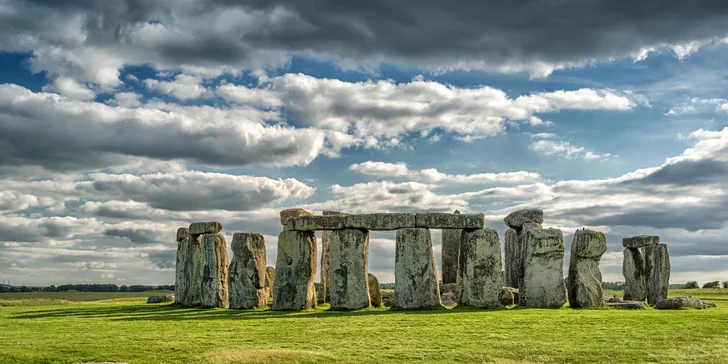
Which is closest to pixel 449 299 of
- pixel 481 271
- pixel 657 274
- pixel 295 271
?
pixel 481 271

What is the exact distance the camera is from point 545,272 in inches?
949

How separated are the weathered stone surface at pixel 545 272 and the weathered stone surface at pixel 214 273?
36.5 ft

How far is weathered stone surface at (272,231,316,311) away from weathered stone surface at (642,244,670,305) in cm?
1472

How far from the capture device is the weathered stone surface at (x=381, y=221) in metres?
24.0

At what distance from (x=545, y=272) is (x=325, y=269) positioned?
10313mm

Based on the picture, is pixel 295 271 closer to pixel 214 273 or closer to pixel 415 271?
pixel 214 273

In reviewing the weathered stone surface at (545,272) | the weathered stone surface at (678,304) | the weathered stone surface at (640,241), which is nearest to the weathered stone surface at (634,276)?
the weathered stone surface at (640,241)

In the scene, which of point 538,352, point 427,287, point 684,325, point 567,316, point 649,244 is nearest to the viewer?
point 538,352

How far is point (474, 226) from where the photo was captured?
24.5 metres

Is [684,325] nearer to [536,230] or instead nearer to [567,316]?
[567,316]

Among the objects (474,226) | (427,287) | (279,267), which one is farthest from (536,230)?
(279,267)

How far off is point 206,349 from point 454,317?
25.6 feet

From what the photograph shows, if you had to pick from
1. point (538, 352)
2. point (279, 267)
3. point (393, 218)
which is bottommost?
point (538, 352)

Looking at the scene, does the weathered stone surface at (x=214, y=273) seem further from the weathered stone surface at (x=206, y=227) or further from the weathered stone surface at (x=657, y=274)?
the weathered stone surface at (x=657, y=274)
